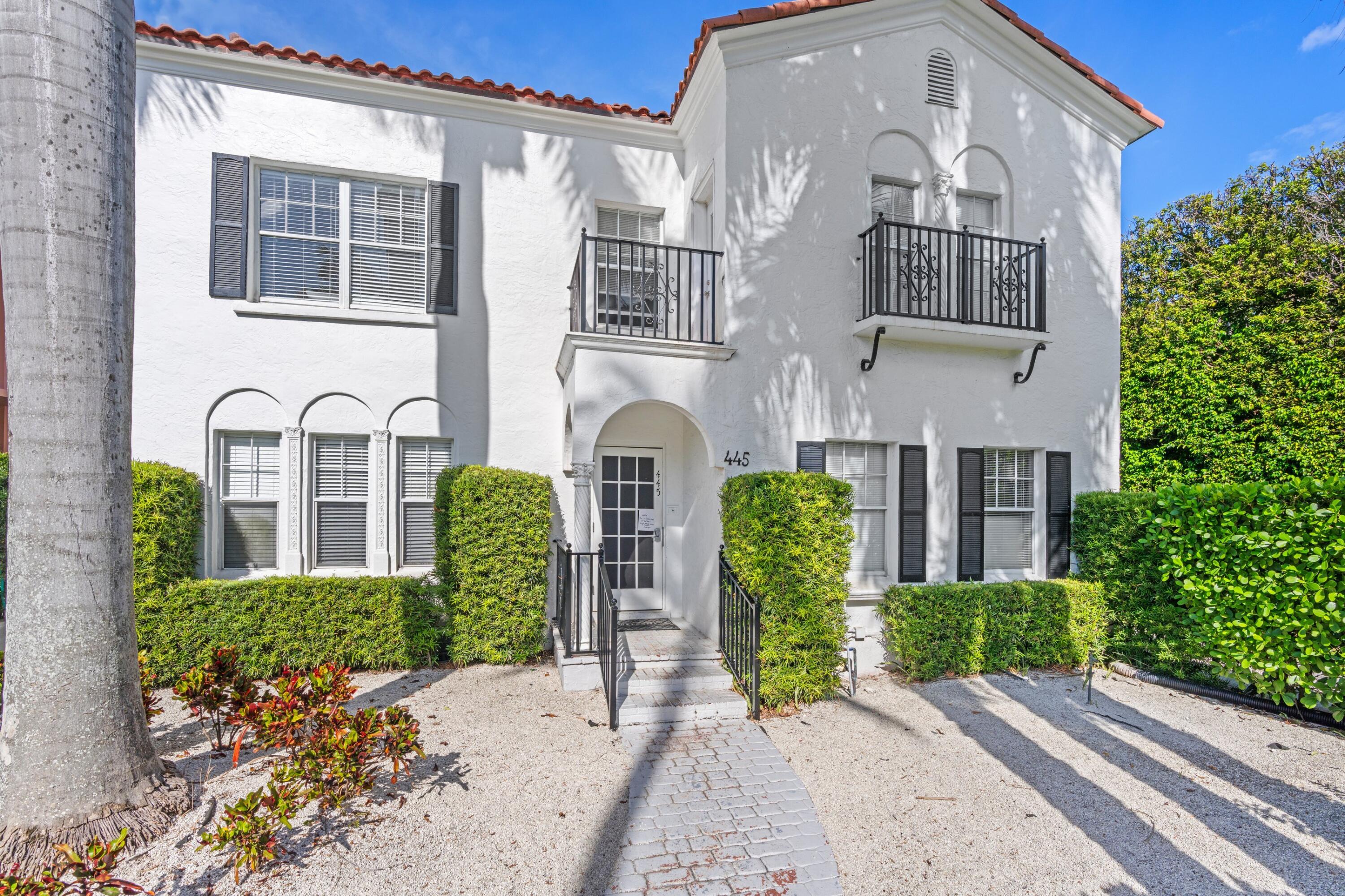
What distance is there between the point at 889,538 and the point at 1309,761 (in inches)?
154

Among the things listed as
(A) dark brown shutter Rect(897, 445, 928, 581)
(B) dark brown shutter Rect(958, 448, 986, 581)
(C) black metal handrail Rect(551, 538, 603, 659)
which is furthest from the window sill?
(B) dark brown shutter Rect(958, 448, 986, 581)

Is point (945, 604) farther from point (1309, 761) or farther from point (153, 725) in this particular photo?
point (153, 725)

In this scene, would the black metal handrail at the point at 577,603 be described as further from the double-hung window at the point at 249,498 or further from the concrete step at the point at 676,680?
the double-hung window at the point at 249,498

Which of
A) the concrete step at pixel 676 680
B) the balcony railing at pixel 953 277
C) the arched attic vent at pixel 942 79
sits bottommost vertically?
the concrete step at pixel 676 680

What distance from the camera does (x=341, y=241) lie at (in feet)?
25.6

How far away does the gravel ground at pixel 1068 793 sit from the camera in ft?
12.0

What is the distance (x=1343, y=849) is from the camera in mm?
3914

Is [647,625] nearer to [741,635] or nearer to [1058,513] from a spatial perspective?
[741,635]

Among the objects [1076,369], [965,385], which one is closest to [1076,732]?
[965,385]

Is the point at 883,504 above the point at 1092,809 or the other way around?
above

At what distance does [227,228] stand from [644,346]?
16.7ft

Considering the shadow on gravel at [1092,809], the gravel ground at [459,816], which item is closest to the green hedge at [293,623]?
the gravel ground at [459,816]

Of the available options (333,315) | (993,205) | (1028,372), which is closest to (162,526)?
(333,315)

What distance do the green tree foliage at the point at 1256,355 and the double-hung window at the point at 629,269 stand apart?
9.39 metres
